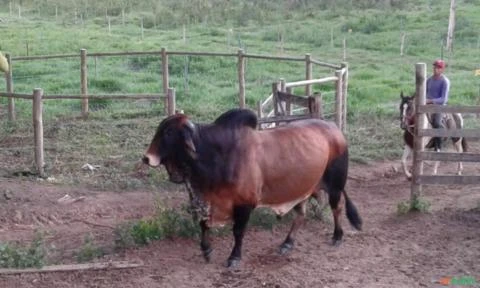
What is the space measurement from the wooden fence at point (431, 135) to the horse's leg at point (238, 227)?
2899 millimetres

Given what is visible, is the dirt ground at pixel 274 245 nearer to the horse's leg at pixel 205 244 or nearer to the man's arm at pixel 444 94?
the horse's leg at pixel 205 244

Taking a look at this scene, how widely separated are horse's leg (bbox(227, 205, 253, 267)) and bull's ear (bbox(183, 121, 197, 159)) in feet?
2.11

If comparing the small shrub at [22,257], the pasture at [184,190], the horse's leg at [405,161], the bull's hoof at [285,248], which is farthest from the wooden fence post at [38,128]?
the horse's leg at [405,161]

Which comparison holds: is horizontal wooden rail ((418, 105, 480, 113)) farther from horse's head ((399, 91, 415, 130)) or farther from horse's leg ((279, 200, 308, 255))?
A: horse's head ((399, 91, 415, 130))

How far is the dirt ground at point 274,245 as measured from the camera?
687cm

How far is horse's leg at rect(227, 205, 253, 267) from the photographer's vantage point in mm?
7020

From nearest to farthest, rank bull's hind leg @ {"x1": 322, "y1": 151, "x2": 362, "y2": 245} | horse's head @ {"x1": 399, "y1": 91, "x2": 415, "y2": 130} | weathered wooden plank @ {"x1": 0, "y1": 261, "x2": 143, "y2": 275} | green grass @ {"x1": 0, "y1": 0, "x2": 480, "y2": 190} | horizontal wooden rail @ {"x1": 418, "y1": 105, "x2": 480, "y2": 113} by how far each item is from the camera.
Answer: weathered wooden plank @ {"x1": 0, "y1": 261, "x2": 143, "y2": 275}, bull's hind leg @ {"x1": 322, "y1": 151, "x2": 362, "y2": 245}, horizontal wooden rail @ {"x1": 418, "y1": 105, "x2": 480, "y2": 113}, horse's head @ {"x1": 399, "y1": 91, "x2": 415, "y2": 130}, green grass @ {"x1": 0, "y1": 0, "x2": 480, "y2": 190}

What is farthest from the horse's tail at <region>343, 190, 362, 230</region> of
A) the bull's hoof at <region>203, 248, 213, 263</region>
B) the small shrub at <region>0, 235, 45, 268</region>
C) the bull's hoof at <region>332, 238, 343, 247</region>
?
the small shrub at <region>0, 235, 45, 268</region>

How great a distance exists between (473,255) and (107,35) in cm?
2153

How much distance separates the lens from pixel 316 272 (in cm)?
708

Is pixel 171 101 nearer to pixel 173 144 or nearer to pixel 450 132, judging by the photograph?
pixel 450 132

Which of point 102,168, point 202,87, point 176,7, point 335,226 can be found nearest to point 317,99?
point 335,226

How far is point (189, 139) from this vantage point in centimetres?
672

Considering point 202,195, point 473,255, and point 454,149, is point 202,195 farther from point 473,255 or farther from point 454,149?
point 454,149
